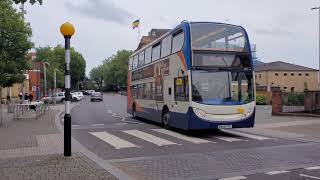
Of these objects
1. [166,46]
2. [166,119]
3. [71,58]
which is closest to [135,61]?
[166,46]

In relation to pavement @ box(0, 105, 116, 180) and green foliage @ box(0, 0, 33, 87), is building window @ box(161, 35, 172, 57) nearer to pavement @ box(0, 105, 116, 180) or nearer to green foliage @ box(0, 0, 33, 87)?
pavement @ box(0, 105, 116, 180)

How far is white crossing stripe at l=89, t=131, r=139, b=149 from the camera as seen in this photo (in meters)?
15.0

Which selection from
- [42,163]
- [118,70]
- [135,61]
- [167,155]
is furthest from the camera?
[118,70]

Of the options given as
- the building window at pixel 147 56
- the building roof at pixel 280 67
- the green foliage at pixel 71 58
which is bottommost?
the building window at pixel 147 56

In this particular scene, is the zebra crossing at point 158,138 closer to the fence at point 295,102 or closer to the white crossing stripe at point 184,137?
the white crossing stripe at point 184,137

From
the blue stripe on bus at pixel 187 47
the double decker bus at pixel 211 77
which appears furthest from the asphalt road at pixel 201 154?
the blue stripe on bus at pixel 187 47

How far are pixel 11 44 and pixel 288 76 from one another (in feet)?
297

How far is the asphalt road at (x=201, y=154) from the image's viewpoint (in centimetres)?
1009

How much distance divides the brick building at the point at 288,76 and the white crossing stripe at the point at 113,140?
91.9m

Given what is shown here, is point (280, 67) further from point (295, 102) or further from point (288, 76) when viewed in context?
point (295, 102)

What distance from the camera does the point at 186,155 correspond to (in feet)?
41.6

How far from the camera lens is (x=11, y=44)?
90.3 feet

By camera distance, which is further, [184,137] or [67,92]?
[184,137]

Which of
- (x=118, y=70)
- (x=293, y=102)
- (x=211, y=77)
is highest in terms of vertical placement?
(x=118, y=70)
